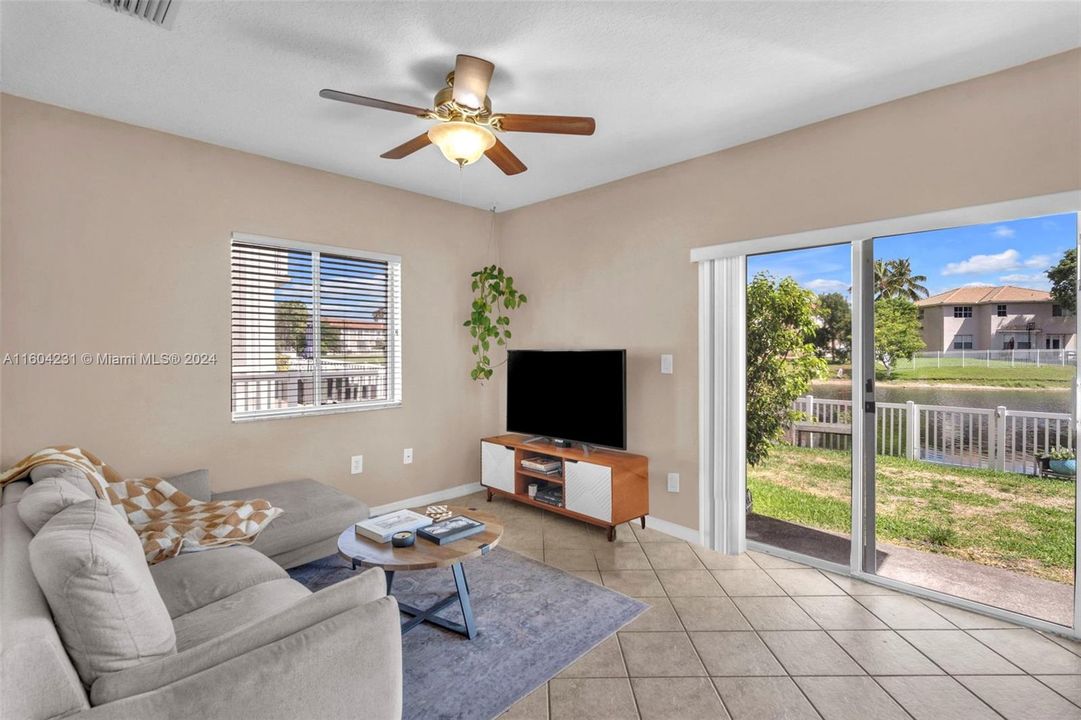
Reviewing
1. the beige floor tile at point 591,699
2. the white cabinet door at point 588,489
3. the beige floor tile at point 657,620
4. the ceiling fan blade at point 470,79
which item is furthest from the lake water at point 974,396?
the ceiling fan blade at point 470,79

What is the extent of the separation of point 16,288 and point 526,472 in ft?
10.3

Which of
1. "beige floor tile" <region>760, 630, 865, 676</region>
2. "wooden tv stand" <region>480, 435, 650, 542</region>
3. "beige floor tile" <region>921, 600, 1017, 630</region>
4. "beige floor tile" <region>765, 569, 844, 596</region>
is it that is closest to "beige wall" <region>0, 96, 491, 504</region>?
"wooden tv stand" <region>480, 435, 650, 542</region>

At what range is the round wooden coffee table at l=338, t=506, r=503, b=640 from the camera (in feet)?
6.88

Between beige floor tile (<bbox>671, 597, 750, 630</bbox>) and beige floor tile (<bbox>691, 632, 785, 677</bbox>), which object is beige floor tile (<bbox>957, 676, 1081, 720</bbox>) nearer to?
beige floor tile (<bbox>691, 632, 785, 677</bbox>)

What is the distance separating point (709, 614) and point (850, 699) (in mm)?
692

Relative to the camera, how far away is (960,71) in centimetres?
235

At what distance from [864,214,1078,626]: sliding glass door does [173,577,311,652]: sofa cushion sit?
2917 millimetres

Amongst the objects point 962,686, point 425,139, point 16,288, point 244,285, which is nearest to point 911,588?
point 962,686

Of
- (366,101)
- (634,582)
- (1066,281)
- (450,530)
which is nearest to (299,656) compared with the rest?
(450,530)

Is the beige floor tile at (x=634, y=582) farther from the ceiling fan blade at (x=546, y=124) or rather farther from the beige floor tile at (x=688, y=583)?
the ceiling fan blade at (x=546, y=124)

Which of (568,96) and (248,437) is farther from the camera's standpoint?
(248,437)

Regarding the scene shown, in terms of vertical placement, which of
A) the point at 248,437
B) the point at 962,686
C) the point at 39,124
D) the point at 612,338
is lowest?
the point at 962,686

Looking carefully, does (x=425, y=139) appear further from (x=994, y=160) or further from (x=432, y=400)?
(x=994, y=160)

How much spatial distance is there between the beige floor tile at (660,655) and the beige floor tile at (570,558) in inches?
28.4
